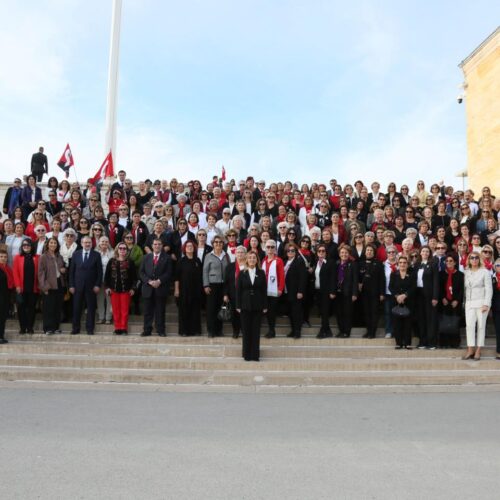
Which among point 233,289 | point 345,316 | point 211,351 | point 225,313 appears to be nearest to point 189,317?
point 225,313

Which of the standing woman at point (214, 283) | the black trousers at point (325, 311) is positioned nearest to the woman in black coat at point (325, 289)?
the black trousers at point (325, 311)

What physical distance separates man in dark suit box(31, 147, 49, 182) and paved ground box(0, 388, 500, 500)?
12.9m

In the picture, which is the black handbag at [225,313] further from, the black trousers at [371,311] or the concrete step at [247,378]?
the black trousers at [371,311]

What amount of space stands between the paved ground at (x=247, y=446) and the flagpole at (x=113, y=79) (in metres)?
15.8

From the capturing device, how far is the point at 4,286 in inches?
396

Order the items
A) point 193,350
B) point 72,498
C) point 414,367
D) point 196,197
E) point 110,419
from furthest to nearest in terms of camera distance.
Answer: point 196,197 < point 193,350 < point 414,367 < point 110,419 < point 72,498

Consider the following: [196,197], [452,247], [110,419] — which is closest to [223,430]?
[110,419]

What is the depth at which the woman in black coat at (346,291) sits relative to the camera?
10.4 m

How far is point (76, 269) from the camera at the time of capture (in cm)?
1053

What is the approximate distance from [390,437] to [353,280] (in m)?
5.13

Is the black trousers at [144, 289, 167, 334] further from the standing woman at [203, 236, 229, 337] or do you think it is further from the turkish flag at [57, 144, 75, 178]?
the turkish flag at [57, 144, 75, 178]

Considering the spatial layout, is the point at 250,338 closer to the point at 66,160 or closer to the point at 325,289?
the point at 325,289

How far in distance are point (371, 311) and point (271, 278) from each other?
2094 mm

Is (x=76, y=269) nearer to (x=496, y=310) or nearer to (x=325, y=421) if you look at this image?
(x=325, y=421)
